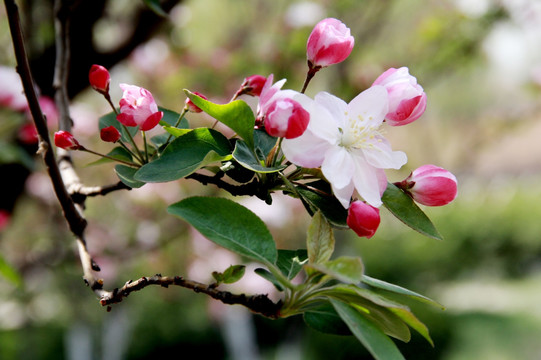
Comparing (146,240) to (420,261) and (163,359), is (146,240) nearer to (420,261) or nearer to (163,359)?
(163,359)

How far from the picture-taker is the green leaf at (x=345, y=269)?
427 mm

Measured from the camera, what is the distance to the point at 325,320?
564mm

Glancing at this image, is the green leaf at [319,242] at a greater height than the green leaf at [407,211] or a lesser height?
lesser

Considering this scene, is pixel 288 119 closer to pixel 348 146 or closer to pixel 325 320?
pixel 348 146

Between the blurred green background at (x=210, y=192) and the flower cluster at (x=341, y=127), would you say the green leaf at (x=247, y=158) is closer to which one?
the flower cluster at (x=341, y=127)

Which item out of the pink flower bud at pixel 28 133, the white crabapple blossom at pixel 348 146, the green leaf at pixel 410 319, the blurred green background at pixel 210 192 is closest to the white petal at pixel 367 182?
the white crabapple blossom at pixel 348 146

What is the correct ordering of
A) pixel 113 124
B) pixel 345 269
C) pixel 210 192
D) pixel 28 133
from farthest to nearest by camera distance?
1. pixel 210 192
2. pixel 28 133
3. pixel 113 124
4. pixel 345 269

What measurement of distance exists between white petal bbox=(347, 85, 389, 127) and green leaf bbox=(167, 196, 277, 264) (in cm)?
16

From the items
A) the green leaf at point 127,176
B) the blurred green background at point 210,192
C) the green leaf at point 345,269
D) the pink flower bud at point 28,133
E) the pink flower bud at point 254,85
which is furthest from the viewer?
the blurred green background at point 210,192

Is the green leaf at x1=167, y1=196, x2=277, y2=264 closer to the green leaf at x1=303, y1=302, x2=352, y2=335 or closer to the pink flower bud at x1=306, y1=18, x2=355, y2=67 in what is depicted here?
the green leaf at x1=303, y1=302, x2=352, y2=335

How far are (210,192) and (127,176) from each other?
2046mm

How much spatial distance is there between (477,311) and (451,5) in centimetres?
432

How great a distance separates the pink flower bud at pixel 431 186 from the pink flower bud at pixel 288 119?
15 centimetres

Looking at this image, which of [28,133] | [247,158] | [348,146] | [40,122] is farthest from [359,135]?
[28,133]
